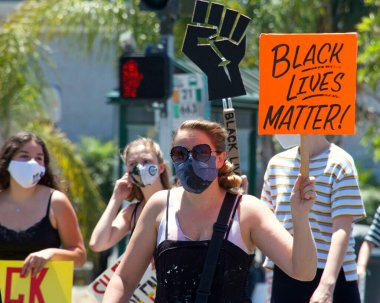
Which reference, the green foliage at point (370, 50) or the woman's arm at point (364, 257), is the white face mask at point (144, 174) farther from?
the green foliage at point (370, 50)

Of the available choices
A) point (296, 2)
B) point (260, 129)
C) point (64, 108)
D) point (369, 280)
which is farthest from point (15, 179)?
point (64, 108)

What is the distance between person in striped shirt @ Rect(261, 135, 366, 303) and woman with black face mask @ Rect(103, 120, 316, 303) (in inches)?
41.6

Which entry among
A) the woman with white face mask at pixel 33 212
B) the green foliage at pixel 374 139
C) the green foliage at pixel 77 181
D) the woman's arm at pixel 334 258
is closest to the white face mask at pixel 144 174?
the woman with white face mask at pixel 33 212

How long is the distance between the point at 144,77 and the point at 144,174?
4009 millimetres

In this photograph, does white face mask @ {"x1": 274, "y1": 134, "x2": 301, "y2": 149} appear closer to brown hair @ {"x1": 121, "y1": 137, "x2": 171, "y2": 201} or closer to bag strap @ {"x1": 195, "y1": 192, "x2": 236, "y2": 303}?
brown hair @ {"x1": 121, "y1": 137, "x2": 171, "y2": 201}

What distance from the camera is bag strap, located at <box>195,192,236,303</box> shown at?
12.4 feet

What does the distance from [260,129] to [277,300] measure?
128 centimetres

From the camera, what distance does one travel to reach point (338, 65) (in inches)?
165

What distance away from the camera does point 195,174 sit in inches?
154

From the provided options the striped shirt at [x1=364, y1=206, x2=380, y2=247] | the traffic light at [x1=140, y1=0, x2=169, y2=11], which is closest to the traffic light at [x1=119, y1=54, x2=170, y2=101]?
the traffic light at [x1=140, y1=0, x2=169, y2=11]

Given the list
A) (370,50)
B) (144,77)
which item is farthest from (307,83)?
(370,50)

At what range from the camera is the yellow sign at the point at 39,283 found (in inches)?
210

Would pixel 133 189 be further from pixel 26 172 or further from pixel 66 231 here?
pixel 26 172

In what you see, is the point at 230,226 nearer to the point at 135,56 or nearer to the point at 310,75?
the point at 310,75
